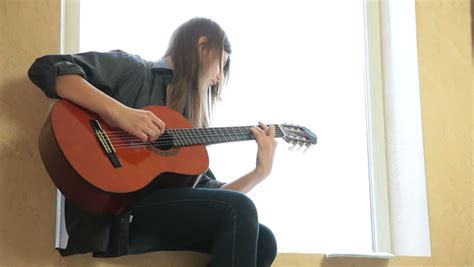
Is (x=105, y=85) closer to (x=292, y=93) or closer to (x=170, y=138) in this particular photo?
(x=170, y=138)

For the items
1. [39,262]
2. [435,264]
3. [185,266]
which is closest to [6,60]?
[39,262]

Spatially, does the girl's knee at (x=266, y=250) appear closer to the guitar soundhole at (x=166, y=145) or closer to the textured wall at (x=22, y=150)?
the guitar soundhole at (x=166, y=145)

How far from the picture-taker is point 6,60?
155 cm

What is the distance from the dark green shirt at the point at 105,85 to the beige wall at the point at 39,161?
4.6 inches

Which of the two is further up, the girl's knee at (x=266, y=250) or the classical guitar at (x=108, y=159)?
the classical guitar at (x=108, y=159)

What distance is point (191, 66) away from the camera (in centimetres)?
163

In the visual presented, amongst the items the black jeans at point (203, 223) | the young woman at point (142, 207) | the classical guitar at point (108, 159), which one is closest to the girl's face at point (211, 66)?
the young woman at point (142, 207)

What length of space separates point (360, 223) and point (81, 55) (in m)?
1.14

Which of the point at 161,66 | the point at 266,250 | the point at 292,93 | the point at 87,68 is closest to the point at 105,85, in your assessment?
the point at 87,68

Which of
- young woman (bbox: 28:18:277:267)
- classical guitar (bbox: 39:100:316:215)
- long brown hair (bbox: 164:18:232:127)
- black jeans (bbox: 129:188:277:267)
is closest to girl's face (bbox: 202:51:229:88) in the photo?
long brown hair (bbox: 164:18:232:127)

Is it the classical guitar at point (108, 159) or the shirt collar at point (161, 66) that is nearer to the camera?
the classical guitar at point (108, 159)

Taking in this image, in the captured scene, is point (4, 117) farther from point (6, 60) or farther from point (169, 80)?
point (169, 80)

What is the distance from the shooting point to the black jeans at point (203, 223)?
4.35ft

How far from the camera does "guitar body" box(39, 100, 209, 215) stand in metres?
1.26
